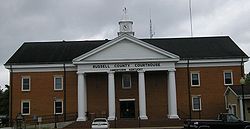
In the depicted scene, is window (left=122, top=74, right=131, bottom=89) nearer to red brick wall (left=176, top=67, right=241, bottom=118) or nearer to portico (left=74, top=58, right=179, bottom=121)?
portico (left=74, top=58, right=179, bottom=121)

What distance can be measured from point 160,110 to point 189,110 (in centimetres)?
353

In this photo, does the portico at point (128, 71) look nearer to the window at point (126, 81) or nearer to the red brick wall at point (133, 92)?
the red brick wall at point (133, 92)

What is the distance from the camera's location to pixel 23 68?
55.1 metres

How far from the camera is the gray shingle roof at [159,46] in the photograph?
55.7 m

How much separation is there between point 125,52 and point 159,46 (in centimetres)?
877

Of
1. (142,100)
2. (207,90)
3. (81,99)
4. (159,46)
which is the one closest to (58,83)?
(81,99)

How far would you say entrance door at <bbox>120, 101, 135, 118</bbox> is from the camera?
5453cm

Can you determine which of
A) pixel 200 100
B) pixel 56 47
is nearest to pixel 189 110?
pixel 200 100

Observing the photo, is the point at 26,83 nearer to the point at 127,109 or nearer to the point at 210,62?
the point at 127,109

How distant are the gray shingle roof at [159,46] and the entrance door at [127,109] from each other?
8.53m

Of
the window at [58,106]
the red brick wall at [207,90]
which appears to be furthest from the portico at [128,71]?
the window at [58,106]

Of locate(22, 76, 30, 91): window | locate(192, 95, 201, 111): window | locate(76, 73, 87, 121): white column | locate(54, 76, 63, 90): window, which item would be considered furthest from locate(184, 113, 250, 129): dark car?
locate(22, 76, 30, 91): window

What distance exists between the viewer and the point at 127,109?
180ft

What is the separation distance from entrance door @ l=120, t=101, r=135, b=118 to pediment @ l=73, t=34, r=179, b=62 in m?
6.32
